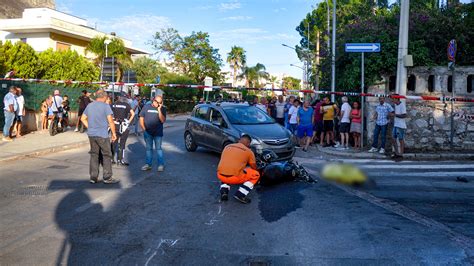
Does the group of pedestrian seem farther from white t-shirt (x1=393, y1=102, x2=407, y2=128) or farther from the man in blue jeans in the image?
white t-shirt (x1=393, y1=102, x2=407, y2=128)

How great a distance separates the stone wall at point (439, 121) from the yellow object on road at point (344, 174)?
3992mm

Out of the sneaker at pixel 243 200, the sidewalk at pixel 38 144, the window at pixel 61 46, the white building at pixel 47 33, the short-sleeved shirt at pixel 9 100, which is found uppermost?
the white building at pixel 47 33

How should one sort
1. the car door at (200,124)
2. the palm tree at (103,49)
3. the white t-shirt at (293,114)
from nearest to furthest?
the car door at (200,124)
the white t-shirt at (293,114)
the palm tree at (103,49)

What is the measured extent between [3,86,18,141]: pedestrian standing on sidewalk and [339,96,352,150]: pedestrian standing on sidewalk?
10.7m

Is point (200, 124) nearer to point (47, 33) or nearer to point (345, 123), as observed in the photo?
point (345, 123)

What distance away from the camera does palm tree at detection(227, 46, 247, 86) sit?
85.4 m

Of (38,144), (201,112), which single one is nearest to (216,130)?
(201,112)

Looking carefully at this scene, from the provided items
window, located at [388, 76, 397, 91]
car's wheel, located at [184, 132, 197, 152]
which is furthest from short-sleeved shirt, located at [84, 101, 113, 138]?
window, located at [388, 76, 397, 91]

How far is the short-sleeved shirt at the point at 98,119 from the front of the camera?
8133 mm

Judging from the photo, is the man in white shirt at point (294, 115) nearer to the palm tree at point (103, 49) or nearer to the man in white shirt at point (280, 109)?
the man in white shirt at point (280, 109)

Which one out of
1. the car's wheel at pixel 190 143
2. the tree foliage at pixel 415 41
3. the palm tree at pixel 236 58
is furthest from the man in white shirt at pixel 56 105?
the palm tree at pixel 236 58

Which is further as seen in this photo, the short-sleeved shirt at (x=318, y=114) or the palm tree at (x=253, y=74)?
the palm tree at (x=253, y=74)

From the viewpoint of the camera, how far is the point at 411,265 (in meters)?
4.32

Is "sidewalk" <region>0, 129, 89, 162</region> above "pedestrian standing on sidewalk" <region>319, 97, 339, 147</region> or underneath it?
underneath
